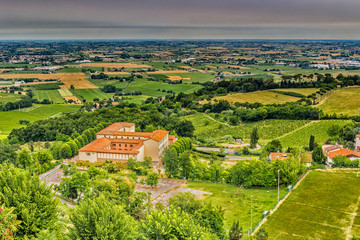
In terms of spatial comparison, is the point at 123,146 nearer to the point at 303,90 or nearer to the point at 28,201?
the point at 28,201

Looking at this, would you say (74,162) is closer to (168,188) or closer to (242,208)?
(168,188)

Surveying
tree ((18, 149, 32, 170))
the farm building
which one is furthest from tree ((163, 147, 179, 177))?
tree ((18, 149, 32, 170))

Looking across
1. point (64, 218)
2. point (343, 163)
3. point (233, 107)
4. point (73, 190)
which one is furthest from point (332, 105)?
point (64, 218)

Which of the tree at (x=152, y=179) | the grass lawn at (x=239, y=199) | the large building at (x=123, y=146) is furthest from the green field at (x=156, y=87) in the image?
the grass lawn at (x=239, y=199)

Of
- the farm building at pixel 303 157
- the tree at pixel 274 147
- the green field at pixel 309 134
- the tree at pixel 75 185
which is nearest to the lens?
the tree at pixel 75 185

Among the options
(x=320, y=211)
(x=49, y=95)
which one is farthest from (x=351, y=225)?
(x=49, y=95)

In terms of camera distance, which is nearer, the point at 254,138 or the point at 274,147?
the point at 274,147

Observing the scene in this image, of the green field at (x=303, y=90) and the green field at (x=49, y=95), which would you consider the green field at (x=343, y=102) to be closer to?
the green field at (x=303, y=90)
